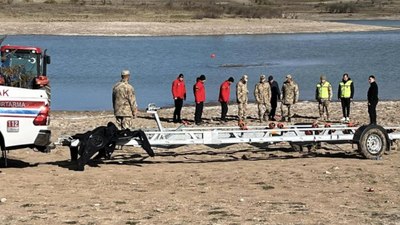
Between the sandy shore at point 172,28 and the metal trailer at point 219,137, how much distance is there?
58584mm

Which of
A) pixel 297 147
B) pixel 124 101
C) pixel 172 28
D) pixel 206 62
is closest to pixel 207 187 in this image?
pixel 124 101

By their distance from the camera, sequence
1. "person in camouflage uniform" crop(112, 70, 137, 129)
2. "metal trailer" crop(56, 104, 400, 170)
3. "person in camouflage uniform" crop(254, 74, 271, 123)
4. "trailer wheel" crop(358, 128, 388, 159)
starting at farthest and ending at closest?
1. "person in camouflage uniform" crop(254, 74, 271, 123)
2. "trailer wheel" crop(358, 128, 388, 159)
3. "person in camouflage uniform" crop(112, 70, 137, 129)
4. "metal trailer" crop(56, 104, 400, 170)

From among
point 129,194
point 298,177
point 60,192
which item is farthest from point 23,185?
point 298,177

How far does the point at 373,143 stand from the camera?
637 inches

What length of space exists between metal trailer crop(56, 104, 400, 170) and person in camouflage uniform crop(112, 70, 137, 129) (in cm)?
39

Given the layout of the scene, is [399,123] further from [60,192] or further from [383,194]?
[60,192]

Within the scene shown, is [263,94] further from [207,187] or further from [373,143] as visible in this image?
[207,187]

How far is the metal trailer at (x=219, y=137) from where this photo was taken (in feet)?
48.5

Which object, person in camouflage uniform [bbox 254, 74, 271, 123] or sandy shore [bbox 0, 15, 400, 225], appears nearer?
sandy shore [bbox 0, 15, 400, 225]

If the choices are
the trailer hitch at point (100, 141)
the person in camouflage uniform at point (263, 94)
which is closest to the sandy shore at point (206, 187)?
the trailer hitch at point (100, 141)

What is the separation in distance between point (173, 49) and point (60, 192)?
155 ft

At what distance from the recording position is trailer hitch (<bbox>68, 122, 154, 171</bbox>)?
14.7m

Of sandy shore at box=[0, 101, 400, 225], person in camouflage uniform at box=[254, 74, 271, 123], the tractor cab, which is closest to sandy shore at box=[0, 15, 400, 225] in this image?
sandy shore at box=[0, 101, 400, 225]

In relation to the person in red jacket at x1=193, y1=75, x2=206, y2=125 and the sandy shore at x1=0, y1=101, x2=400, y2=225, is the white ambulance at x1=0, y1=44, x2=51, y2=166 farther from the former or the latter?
the person in red jacket at x1=193, y1=75, x2=206, y2=125
